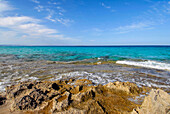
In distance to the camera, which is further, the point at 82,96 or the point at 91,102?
the point at 82,96

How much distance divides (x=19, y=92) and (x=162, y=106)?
6.71 meters

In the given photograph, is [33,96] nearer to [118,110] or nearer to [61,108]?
[61,108]

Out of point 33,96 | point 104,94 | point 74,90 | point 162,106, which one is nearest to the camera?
point 162,106

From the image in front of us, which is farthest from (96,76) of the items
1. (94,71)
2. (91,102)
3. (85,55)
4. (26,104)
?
(85,55)

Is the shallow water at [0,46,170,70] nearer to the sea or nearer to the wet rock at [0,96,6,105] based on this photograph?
the sea

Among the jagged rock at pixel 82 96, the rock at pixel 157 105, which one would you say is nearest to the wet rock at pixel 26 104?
the jagged rock at pixel 82 96

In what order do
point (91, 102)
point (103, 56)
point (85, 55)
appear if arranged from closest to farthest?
1. point (91, 102)
2. point (103, 56)
3. point (85, 55)

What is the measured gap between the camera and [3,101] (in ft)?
15.7

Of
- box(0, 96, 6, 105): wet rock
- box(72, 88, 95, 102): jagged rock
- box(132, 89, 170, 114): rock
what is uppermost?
box(132, 89, 170, 114): rock

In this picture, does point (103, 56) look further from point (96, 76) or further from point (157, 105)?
point (157, 105)

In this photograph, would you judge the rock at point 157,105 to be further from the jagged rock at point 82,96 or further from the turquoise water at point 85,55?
the turquoise water at point 85,55

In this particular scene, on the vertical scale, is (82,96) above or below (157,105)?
below

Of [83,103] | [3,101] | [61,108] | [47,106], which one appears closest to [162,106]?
[83,103]

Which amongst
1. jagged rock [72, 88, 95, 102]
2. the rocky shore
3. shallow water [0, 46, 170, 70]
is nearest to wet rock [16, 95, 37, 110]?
the rocky shore
